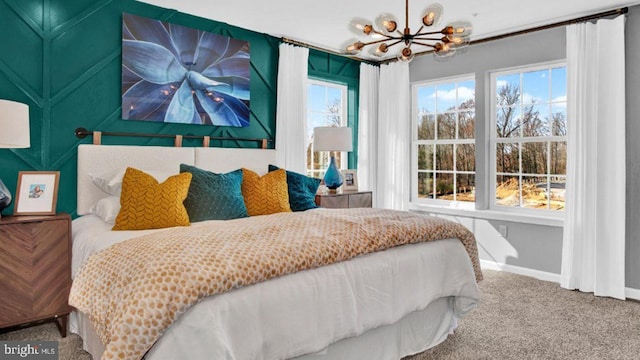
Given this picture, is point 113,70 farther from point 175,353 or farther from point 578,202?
point 578,202

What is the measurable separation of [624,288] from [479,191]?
5.17 ft

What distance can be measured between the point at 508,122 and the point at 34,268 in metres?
4.39

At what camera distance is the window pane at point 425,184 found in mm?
5316

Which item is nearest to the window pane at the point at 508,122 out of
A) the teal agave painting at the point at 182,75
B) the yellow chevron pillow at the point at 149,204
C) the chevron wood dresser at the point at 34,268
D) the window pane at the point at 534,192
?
the window pane at the point at 534,192

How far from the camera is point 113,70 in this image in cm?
346

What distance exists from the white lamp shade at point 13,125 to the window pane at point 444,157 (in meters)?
4.11

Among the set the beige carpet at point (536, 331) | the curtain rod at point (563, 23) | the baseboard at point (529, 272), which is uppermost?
the curtain rod at point (563, 23)

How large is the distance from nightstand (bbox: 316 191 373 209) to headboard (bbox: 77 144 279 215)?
2.16 feet

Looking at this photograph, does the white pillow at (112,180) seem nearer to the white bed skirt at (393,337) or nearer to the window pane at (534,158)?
the white bed skirt at (393,337)

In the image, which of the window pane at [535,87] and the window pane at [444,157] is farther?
the window pane at [444,157]

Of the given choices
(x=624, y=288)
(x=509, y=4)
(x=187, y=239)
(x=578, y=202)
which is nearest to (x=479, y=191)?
(x=578, y=202)

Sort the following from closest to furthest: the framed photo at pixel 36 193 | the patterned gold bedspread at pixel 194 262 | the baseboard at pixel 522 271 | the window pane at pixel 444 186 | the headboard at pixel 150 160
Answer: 1. the patterned gold bedspread at pixel 194 262
2. the framed photo at pixel 36 193
3. the headboard at pixel 150 160
4. the baseboard at pixel 522 271
5. the window pane at pixel 444 186

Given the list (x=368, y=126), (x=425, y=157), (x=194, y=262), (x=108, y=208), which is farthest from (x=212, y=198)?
(x=425, y=157)

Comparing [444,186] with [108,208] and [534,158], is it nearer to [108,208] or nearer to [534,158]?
[534,158]
